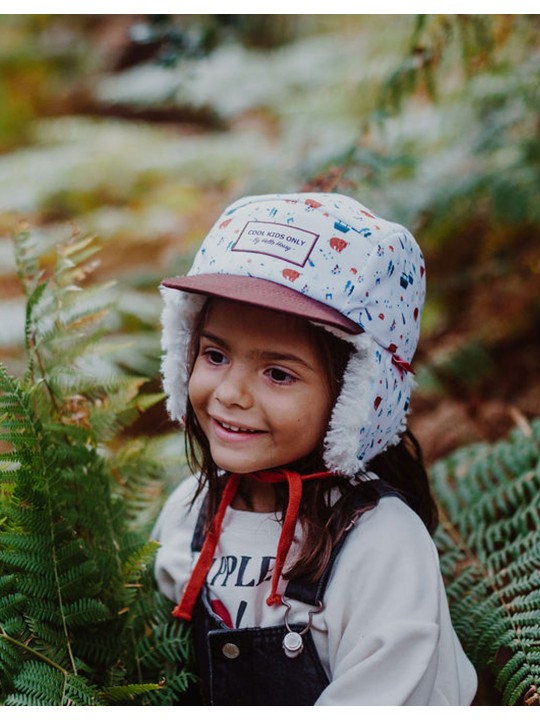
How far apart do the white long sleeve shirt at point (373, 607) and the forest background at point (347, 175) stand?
0.31 meters

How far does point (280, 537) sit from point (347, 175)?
5.45ft

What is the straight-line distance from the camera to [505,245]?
4.03m

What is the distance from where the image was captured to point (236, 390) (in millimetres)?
1571

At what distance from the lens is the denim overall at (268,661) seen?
5.26ft

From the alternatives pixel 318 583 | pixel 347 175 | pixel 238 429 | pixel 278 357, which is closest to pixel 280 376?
A: pixel 278 357

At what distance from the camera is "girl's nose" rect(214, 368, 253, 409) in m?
1.57

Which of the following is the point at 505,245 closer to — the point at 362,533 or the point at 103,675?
the point at 362,533

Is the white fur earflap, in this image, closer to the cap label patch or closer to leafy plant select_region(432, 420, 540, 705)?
the cap label patch

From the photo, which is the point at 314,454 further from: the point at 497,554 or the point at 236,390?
the point at 497,554

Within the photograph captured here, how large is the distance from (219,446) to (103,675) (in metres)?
0.68

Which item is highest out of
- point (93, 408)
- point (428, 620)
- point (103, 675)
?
point (93, 408)

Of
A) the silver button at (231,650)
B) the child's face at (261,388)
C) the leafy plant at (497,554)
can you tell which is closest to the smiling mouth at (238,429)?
the child's face at (261,388)

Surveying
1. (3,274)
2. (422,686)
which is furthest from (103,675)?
(3,274)

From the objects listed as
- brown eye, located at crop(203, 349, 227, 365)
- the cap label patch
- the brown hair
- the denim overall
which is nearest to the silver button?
the denim overall
